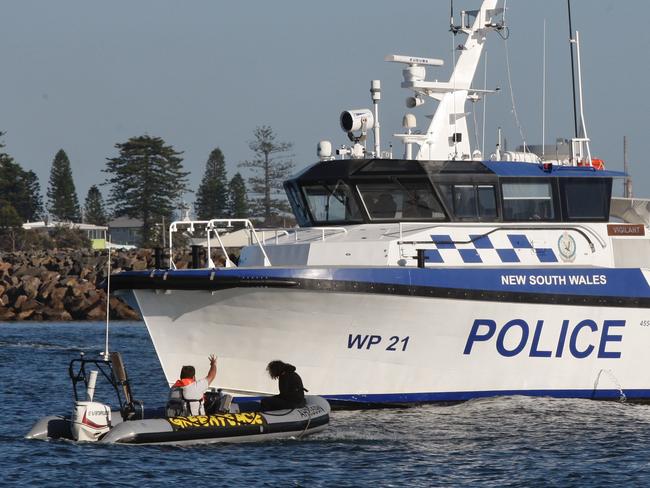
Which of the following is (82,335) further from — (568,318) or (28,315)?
(568,318)

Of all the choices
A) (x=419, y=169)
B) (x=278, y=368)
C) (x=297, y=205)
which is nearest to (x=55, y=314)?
(x=297, y=205)

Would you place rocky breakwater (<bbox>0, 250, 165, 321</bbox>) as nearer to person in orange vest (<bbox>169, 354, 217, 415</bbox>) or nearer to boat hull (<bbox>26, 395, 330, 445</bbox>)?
boat hull (<bbox>26, 395, 330, 445</bbox>)

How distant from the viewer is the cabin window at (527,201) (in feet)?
59.9

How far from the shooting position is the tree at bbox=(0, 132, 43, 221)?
81.2 meters

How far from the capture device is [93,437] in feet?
50.0

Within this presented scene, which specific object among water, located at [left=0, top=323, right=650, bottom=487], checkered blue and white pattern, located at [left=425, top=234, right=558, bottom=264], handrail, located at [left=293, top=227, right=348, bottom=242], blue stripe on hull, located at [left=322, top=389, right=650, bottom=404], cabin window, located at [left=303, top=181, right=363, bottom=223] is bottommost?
water, located at [left=0, top=323, right=650, bottom=487]

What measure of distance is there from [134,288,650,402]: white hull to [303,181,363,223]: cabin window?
193 cm

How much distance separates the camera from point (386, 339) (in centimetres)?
1680

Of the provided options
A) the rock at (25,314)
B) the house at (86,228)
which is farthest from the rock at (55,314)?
the house at (86,228)

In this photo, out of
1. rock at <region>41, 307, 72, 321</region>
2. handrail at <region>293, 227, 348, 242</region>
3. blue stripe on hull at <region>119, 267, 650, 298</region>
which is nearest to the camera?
blue stripe on hull at <region>119, 267, 650, 298</region>

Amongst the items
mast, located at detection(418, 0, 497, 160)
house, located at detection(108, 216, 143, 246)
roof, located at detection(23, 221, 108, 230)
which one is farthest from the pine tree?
mast, located at detection(418, 0, 497, 160)

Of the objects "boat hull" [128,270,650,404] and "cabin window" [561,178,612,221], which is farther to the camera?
"cabin window" [561,178,612,221]

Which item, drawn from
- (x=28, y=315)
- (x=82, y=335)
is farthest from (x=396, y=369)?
(x=28, y=315)

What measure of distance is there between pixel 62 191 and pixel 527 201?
79.9 metres
